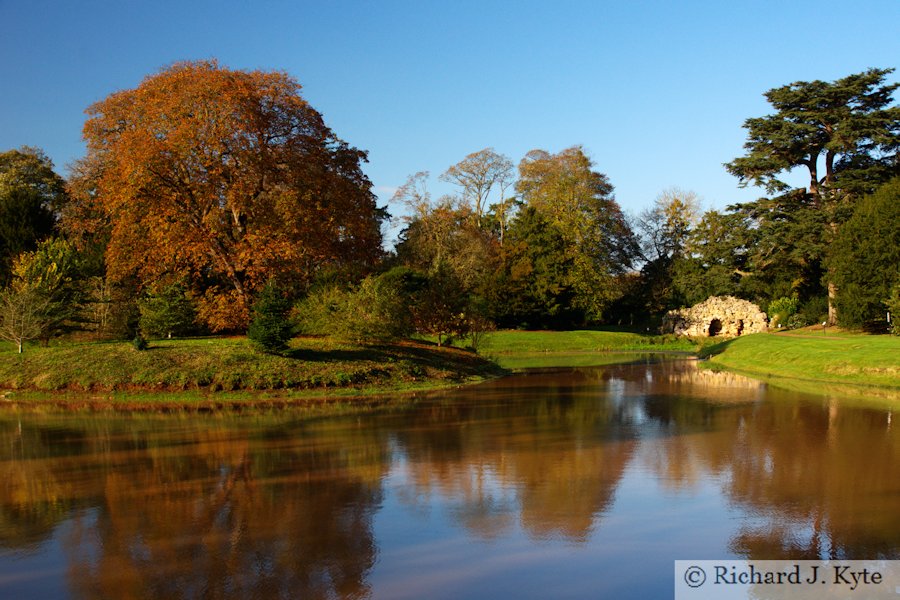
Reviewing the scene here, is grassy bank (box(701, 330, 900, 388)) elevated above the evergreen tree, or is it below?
below

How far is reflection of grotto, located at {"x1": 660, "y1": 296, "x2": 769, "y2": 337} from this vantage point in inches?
2045

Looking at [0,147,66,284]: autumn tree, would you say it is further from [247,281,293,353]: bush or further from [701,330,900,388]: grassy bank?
[701,330,900,388]: grassy bank

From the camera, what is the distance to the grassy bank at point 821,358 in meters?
23.9

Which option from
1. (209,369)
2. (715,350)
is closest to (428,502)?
(209,369)

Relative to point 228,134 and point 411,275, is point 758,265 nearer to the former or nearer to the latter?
point 411,275

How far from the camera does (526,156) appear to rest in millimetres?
65938

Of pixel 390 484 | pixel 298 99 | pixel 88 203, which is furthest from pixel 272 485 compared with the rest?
pixel 88 203

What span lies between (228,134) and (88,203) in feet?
41.9

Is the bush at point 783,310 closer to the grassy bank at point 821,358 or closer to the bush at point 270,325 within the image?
the grassy bank at point 821,358

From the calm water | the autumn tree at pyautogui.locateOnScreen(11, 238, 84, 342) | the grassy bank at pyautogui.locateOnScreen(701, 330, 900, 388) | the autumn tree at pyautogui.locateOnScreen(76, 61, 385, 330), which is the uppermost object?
the autumn tree at pyautogui.locateOnScreen(76, 61, 385, 330)

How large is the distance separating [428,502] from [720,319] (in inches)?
1914

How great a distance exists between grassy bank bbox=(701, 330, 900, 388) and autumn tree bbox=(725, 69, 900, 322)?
7.68 m

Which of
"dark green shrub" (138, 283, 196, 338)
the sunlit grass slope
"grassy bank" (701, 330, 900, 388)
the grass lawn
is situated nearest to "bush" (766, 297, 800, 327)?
the grass lawn

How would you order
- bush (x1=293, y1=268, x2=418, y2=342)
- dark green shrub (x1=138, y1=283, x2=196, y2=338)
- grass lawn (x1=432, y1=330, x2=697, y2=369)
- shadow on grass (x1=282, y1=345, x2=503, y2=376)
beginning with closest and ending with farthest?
shadow on grass (x1=282, y1=345, x2=503, y2=376), bush (x1=293, y1=268, x2=418, y2=342), dark green shrub (x1=138, y1=283, x2=196, y2=338), grass lawn (x1=432, y1=330, x2=697, y2=369)
